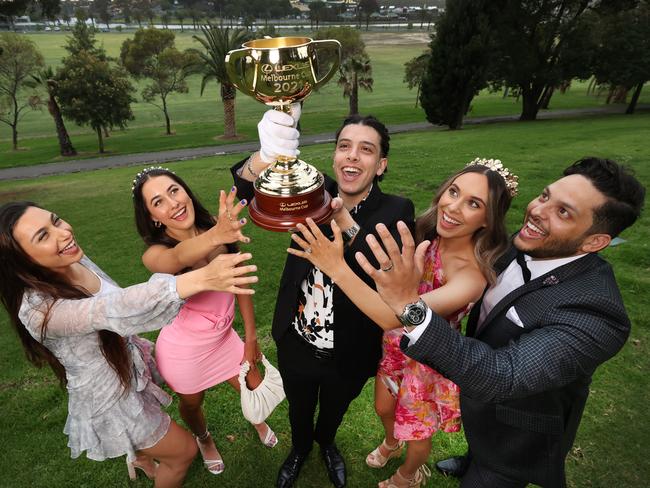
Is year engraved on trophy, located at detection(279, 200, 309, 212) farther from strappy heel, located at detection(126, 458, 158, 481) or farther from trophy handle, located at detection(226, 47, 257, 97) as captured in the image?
strappy heel, located at detection(126, 458, 158, 481)

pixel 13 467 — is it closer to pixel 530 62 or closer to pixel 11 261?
pixel 11 261

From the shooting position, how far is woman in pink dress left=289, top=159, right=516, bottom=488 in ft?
6.49

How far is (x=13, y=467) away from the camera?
3855 mm

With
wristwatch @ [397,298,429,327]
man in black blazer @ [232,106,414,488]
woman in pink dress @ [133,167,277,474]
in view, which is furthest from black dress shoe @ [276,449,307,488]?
wristwatch @ [397,298,429,327]

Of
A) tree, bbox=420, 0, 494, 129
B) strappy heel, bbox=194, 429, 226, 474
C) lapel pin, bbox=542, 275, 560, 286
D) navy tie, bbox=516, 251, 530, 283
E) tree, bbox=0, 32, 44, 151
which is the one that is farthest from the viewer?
tree, bbox=0, 32, 44, 151

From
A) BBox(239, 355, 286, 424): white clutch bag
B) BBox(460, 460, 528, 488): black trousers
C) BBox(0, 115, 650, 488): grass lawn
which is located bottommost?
BBox(0, 115, 650, 488): grass lawn

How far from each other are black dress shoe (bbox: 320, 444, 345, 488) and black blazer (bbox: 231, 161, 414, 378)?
1173mm

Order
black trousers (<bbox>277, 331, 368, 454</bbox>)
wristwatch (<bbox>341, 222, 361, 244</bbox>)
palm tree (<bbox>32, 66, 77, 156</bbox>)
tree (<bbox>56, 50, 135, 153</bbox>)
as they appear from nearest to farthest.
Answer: wristwatch (<bbox>341, 222, 361, 244</bbox>) → black trousers (<bbox>277, 331, 368, 454</bbox>) → palm tree (<bbox>32, 66, 77, 156</bbox>) → tree (<bbox>56, 50, 135, 153</bbox>)

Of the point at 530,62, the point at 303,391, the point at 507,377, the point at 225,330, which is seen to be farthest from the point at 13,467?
the point at 530,62

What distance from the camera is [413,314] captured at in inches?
67.4

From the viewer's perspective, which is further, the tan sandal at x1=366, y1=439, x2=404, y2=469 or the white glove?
the tan sandal at x1=366, y1=439, x2=404, y2=469

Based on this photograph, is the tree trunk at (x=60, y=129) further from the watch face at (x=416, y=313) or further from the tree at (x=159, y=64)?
the watch face at (x=416, y=313)

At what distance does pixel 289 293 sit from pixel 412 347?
141 centimetres

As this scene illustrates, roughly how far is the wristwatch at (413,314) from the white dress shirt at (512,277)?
3.19ft
